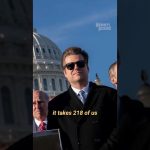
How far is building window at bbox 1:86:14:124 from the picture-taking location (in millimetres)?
3113

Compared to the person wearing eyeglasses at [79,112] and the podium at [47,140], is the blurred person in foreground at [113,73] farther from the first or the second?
the podium at [47,140]

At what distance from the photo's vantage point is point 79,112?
320 centimetres

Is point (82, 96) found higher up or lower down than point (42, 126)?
higher up

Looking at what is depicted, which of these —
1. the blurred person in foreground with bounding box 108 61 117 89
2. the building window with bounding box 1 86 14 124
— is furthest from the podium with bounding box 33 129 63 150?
the blurred person in foreground with bounding box 108 61 117 89

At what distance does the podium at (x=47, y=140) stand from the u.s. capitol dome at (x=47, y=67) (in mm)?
207

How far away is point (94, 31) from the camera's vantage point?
318 centimetres

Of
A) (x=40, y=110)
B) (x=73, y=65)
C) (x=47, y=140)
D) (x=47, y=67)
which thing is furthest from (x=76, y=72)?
(x=47, y=140)

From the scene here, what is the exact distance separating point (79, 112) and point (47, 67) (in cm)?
30

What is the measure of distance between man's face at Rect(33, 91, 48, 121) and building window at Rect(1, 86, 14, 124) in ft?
0.42

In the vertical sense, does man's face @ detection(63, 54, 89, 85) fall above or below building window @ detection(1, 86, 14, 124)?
above

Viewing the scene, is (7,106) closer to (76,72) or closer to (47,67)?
(47,67)

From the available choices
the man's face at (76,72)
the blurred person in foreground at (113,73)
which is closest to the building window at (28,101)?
the man's face at (76,72)

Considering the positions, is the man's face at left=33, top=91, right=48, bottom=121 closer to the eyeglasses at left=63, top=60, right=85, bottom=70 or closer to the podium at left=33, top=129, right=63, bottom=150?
the podium at left=33, top=129, right=63, bottom=150

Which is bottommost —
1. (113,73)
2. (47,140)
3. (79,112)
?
(47,140)
